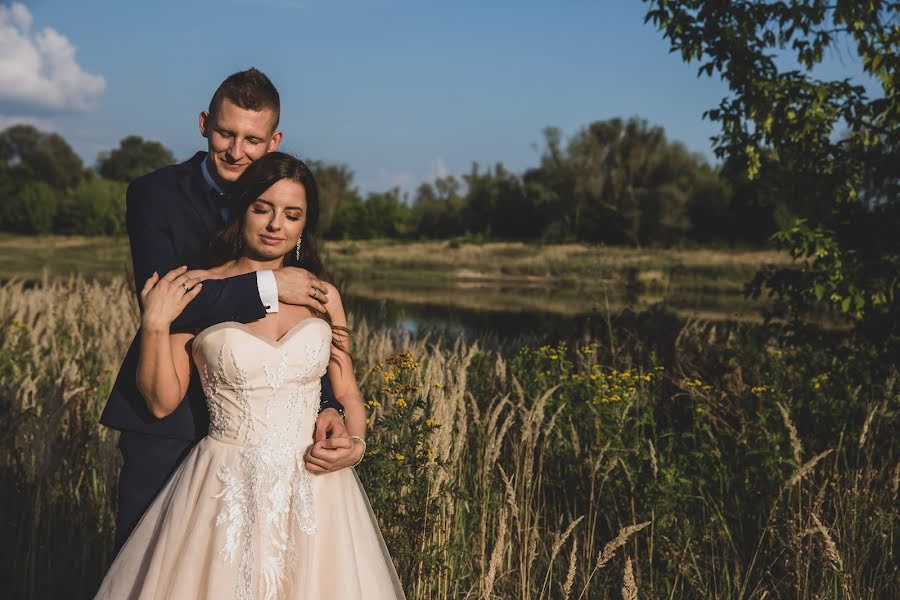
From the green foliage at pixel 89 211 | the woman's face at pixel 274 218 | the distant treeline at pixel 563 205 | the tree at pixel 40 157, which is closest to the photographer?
the woman's face at pixel 274 218

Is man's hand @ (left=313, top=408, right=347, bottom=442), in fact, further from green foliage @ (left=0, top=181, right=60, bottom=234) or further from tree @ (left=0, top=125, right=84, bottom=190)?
tree @ (left=0, top=125, right=84, bottom=190)

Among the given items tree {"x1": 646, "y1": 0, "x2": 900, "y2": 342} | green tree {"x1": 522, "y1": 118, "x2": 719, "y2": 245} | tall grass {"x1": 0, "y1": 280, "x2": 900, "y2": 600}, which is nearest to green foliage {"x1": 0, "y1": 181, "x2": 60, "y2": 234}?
green tree {"x1": 522, "y1": 118, "x2": 719, "y2": 245}

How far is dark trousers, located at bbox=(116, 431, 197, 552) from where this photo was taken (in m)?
2.65

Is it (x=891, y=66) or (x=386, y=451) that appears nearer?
(x=386, y=451)

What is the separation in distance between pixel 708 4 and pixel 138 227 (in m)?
4.83

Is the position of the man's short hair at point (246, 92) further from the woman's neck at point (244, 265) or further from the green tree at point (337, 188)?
the green tree at point (337, 188)

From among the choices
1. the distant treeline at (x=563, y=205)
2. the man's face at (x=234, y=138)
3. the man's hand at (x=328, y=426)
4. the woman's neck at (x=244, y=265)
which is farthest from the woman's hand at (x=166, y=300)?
the distant treeline at (x=563, y=205)

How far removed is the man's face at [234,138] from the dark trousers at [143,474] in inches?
36.2

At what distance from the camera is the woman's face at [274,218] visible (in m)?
2.60

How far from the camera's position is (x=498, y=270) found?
35375mm

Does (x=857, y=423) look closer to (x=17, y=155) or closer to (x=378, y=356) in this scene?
(x=378, y=356)

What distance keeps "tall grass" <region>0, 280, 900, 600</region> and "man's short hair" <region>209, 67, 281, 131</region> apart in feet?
4.37

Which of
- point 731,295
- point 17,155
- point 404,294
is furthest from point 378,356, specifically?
point 17,155

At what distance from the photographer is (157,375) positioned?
245cm
